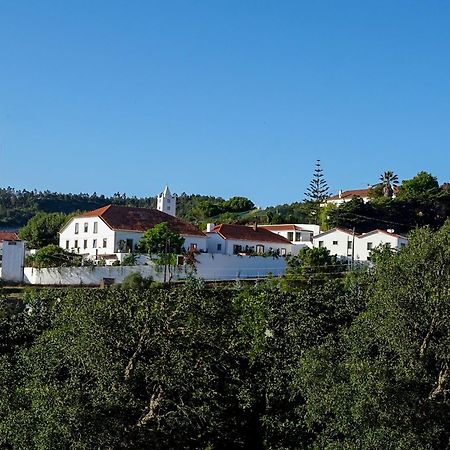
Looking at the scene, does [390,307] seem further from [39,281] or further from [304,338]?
[39,281]

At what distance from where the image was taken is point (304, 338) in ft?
84.0

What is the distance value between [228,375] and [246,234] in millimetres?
28287

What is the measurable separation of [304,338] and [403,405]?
536cm

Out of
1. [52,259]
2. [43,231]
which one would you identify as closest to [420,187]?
[43,231]

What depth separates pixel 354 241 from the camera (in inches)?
2009

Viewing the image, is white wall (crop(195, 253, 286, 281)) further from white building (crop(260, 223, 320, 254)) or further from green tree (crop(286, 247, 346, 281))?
white building (crop(260, 223, 320, 254))

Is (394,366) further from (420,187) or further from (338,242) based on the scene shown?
(420,187)

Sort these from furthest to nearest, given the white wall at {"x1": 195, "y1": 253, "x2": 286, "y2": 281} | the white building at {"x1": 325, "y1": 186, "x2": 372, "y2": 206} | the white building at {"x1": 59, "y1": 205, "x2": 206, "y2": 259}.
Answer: the white building at {"x1": 325, "y1": 186, "x2": 372, "y2": 206} → the white building at {"x1": 59, "y1": 205, "x2": 206, "y2": 259} → the white wall at {"x1": 195, "y1": 253, "x2": 286, "y2": 281}

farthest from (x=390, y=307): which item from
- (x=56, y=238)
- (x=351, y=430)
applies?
(x=56, y=238)

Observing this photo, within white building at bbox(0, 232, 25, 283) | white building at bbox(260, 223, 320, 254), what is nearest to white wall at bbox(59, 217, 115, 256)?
white building at bbox(0, 232, 25, 283)

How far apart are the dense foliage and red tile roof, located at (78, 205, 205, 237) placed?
23.5 meters

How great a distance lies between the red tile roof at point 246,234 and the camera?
5100 centimetres

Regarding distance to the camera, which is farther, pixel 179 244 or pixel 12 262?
pixel 179 244

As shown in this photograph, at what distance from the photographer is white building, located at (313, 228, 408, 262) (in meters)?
49.8
